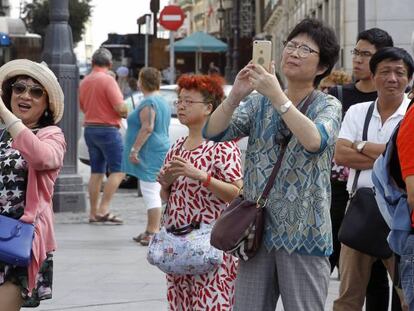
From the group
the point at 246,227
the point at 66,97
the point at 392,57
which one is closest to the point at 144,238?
the point at 66,97

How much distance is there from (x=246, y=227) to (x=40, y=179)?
97cm

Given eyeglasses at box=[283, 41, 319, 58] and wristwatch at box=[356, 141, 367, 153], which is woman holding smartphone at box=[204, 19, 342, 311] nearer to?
eyeglasses at box=[283, 41, 319, 58]

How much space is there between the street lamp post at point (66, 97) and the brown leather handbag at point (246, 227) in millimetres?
9120

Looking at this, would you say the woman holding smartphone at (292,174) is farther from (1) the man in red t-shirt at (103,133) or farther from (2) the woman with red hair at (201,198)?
(1) the man in red t-shirt at (103,133)

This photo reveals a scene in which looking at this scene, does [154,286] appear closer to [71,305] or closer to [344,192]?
[71,305]

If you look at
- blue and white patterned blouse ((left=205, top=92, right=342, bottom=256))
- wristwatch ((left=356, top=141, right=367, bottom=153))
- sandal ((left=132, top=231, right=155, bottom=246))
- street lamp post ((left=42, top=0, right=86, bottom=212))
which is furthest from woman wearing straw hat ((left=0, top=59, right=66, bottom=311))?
street lamp post ((left=42, top=0, right=86, bottom=212))

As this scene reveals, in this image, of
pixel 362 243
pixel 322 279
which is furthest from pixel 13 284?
pixel 362 243

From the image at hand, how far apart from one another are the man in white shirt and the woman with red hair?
0.81 m

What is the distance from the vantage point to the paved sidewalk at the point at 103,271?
910 centimetres

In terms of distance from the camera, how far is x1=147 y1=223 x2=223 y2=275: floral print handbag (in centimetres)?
627

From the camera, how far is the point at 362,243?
6711 millimetres

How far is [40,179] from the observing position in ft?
18.7

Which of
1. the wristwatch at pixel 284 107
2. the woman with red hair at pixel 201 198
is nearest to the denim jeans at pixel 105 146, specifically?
the woman with red hair at pixel 201 198

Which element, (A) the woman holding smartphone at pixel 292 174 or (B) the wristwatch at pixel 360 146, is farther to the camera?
(B) the wristwatch at pixel 360 146
